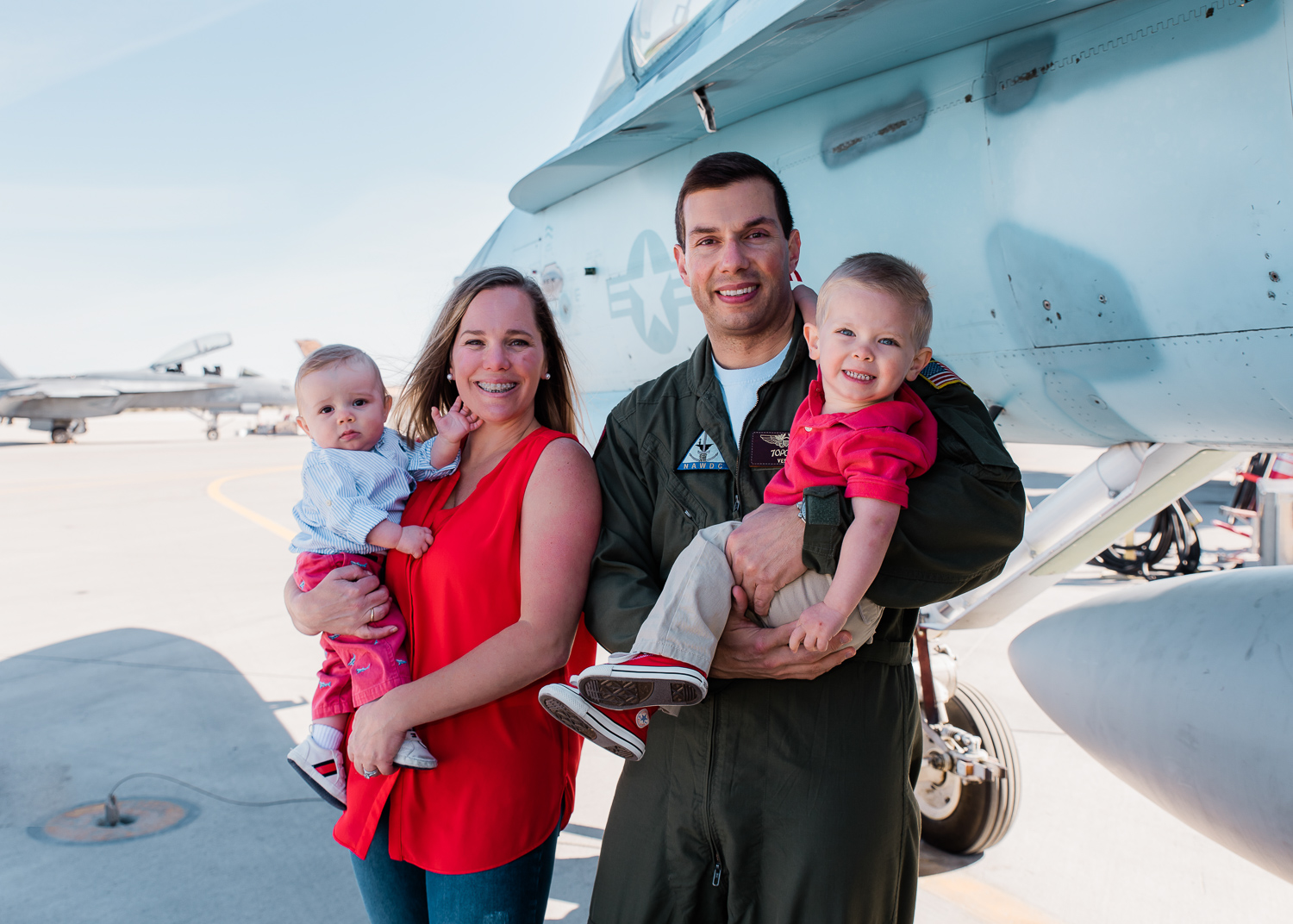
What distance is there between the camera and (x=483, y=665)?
1697mm

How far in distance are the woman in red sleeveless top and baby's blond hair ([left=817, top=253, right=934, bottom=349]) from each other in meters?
0.73

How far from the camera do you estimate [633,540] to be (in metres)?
1.89

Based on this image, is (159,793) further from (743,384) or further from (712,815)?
(743,384)

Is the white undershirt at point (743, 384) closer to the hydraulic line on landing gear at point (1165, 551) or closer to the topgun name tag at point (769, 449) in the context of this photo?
the topgun name tag at point (769, 449)

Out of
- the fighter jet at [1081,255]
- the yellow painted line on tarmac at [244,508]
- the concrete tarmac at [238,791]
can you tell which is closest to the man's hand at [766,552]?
the fighter jet at [1081,255]

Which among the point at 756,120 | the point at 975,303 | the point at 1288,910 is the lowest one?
the point at 1288,910

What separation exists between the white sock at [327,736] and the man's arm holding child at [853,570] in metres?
1.19

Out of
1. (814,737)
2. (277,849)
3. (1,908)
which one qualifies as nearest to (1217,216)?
(814,737)

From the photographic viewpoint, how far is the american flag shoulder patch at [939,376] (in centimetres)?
169

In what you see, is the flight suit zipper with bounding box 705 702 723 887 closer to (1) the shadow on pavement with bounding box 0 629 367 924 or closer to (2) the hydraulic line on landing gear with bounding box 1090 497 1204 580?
(1) the shadow on pavement with bounding box 0 629 367 924

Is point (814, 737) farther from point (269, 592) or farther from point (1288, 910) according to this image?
point (269, 592)

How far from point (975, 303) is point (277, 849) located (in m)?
3.78

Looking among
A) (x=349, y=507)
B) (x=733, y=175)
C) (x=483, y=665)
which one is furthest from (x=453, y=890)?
(x=733, y=175)

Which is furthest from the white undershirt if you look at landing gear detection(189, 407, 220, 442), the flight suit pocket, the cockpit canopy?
landing gear detection(189, 407, 220, 442)
